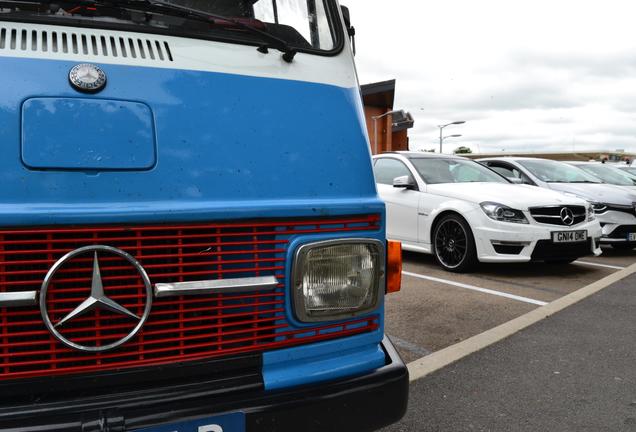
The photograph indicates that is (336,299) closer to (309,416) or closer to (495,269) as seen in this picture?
(309,416)

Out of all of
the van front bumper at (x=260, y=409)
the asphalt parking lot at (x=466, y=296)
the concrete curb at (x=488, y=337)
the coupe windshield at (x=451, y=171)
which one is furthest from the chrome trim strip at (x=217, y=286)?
the coupe windshield at (x=451, y=171)

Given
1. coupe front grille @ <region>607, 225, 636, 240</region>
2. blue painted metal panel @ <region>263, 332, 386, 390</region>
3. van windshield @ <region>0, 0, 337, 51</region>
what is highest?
van windshield @ <region>0, 0, 337, 51</region>

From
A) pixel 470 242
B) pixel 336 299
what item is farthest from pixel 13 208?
pixel 470 242

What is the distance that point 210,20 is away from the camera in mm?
1844

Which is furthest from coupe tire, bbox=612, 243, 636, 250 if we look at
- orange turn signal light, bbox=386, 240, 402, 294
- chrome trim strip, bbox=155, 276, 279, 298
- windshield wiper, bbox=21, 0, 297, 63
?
chrome trim strip, bbox=155, 276, 279, 298

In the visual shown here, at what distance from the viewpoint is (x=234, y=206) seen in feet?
5.03

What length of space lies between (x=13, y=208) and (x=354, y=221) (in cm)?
98

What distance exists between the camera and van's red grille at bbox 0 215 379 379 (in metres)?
1.37

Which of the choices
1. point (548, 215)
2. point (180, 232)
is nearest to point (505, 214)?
point (548, 215)

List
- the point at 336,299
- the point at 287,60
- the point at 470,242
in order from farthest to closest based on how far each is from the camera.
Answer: the point at 470,242 → the point at 287,60 → the point at 336,299

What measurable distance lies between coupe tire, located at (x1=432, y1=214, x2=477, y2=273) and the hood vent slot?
15.7 ft

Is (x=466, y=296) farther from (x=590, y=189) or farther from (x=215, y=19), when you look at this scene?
(x=590, y=189)

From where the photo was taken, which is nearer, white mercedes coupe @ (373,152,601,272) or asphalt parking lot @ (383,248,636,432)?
asphalt parking lot @ (383,248,636,432)

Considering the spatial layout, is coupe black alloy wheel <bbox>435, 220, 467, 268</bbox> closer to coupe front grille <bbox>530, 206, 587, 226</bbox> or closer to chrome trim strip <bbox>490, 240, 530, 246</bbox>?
chrome trim strip <bbox>490, 240, 530, 246</bbox>
